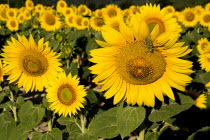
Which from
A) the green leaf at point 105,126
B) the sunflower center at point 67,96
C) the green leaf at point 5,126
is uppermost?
the sunflower center at point 67,96

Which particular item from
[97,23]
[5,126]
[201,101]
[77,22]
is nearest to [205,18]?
[97,23]

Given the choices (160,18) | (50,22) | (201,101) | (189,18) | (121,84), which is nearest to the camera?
(121,84)

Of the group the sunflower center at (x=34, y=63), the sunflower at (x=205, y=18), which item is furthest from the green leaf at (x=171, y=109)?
the sunflower at (x=205, y=18)

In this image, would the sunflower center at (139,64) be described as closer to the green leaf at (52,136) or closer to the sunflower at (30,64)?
the sunflower at (30,64)

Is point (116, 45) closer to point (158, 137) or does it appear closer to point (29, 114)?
point (158, 137)

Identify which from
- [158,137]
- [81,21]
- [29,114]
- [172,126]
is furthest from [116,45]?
[81,21]

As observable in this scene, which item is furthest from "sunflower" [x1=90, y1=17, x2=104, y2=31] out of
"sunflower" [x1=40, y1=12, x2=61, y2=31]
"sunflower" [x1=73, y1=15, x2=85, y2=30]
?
"sunflower" [x1=40, y1=12, x2=61, y2=31]

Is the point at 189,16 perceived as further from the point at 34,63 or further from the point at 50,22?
the point at 34,63
